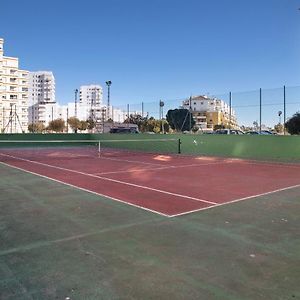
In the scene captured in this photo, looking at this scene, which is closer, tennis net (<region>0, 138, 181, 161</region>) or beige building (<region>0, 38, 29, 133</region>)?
tennis net (<region>0, 138, 181, 161</region>)

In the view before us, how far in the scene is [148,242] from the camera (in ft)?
17.4

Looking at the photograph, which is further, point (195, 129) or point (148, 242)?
point (195, 129)

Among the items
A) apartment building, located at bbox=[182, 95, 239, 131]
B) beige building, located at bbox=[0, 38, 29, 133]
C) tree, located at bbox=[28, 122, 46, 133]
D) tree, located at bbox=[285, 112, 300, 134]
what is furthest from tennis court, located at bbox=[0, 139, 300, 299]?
beige building, located at bbox=[0, 38, 29, 133]

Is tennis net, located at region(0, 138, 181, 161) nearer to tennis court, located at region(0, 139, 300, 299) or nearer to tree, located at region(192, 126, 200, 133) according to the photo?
tree, located at region(192, 126, 200, 133)

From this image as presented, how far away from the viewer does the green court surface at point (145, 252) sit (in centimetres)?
376

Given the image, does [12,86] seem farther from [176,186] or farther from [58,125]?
[176,186]

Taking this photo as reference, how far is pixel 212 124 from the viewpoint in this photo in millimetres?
33375

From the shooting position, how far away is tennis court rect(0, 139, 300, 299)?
3814mm

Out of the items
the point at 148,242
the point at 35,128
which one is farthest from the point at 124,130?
the point at 35,128

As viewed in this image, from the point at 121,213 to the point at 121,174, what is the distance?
6470 mm

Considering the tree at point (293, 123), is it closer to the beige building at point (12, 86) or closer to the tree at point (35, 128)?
the tree at point (35, 128)

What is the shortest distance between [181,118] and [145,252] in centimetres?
2494

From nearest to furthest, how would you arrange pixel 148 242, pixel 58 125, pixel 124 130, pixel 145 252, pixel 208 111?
pixel 145 252
pixel 148 242
pixel 208 111
pixel 124 130
pixel 58 125

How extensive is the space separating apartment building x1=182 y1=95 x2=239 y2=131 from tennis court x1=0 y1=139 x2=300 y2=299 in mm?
17531
